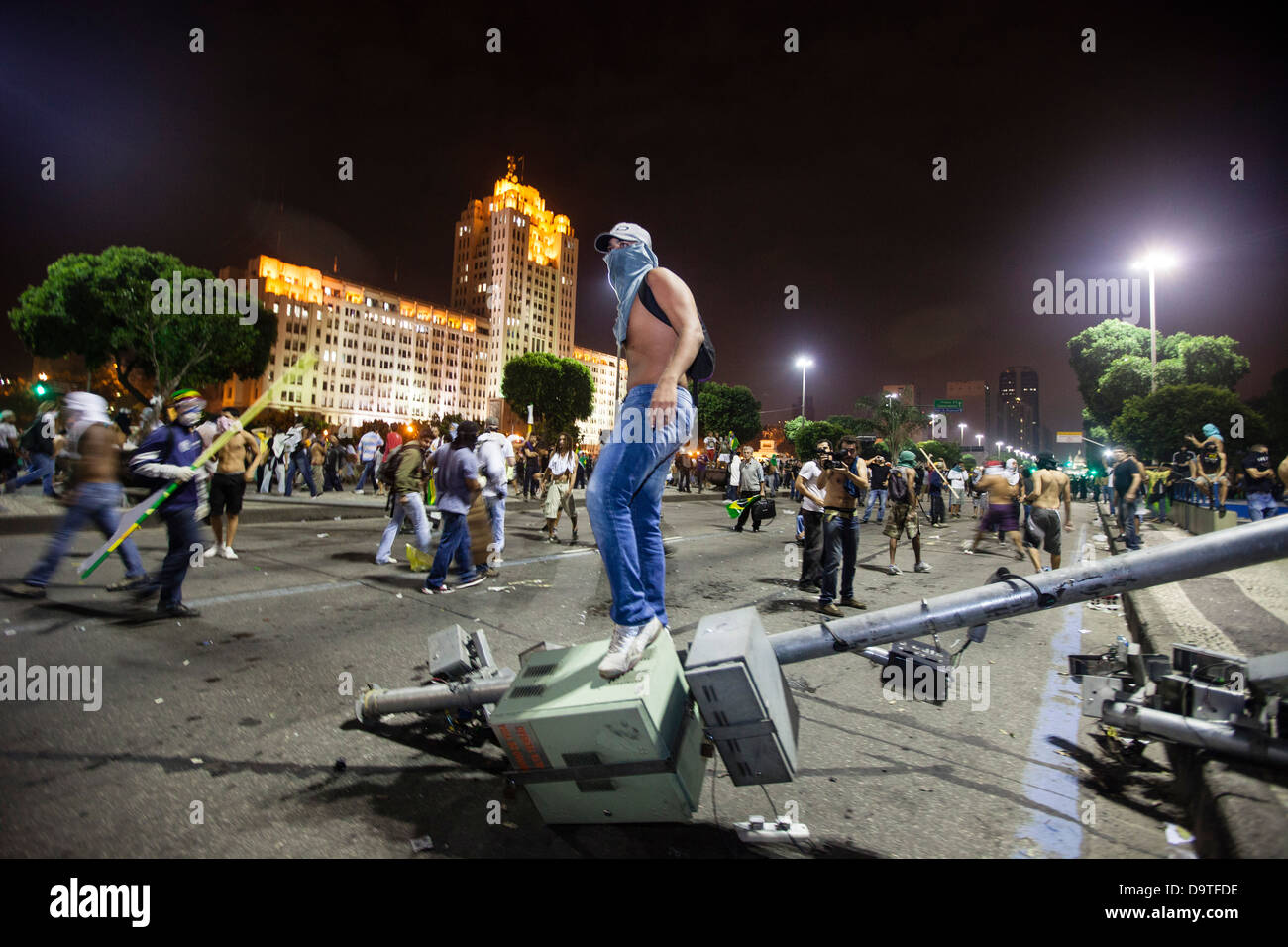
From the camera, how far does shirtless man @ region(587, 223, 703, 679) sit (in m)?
2.68

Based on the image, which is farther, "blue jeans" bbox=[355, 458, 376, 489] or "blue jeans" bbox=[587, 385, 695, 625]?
"blue jeans" bbox=[355, 458, 376, 489]

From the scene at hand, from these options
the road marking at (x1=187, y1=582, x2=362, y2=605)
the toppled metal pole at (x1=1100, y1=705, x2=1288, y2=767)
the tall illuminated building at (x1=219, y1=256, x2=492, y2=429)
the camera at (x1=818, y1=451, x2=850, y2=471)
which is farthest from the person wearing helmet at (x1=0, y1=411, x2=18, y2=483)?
the tall illuminated building at (x1=219, y1=256, x2=492, y2=429)

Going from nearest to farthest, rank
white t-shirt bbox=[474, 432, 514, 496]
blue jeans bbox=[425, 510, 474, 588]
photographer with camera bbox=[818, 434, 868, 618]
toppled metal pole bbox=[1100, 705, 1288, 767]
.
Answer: toppled metal pole bbox=[1100, 705, 1288, 767] → blue jeans bbox=[425, 510, 474, 588] → photographer with camera bbox=[818, 434, 868, 618] → white t-shirt bbox=[474, 432, 514, 496]

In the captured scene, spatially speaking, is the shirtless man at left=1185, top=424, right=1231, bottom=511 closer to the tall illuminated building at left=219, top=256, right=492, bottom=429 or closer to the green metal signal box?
the green metal signal box

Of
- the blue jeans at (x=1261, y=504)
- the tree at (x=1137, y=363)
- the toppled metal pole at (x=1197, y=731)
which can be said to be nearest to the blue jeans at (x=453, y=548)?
the toppled metal pole at (x=1197, y=731)

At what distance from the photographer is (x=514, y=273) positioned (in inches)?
5645

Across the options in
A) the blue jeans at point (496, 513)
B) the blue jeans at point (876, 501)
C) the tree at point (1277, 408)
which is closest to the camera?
the blue jeans at point (496, 513)

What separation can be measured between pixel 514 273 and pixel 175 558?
486 ft

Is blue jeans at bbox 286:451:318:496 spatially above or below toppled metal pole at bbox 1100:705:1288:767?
above

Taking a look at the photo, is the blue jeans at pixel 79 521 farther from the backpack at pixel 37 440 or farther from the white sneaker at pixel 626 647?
the backpack at pixel 37 440

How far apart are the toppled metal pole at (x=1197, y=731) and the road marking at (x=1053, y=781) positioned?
0.40 metres

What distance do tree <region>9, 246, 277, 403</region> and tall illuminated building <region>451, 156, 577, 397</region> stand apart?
10254 centimetres

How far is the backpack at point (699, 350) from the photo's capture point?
2.90 meters
